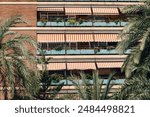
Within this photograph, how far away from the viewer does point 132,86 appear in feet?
85.6

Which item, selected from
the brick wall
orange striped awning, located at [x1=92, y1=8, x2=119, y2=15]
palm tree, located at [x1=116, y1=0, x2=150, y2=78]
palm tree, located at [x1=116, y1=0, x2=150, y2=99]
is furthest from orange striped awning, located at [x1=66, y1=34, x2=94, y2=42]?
palm tree, located at [x1=116, y1=0, x2=150, y2=78]

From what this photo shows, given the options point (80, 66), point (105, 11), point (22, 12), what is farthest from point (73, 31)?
point (22, 12)

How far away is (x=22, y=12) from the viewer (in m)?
44.9

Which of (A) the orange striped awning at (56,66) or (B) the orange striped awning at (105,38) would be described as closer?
(A) the orange striped awning at (56,66)

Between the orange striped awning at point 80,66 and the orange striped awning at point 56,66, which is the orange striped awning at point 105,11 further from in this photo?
the orange striped awning at point 56,66

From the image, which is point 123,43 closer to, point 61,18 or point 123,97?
point 123,97

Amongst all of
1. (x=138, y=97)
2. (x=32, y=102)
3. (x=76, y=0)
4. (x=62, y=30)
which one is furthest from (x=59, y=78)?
(x=32, y=102)

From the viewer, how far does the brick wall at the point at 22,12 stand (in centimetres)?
4459

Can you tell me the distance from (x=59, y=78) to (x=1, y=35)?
40.0 ft

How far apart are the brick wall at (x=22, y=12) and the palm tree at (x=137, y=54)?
17441 mm

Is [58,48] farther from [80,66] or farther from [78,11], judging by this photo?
[78,11]

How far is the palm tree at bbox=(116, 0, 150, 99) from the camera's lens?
2559cm

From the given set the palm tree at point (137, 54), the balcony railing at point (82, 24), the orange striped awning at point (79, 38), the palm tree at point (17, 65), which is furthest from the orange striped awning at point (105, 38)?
the palm tree at point (17, 65)

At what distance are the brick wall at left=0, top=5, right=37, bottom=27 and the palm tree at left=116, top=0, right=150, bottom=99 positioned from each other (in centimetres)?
1744
